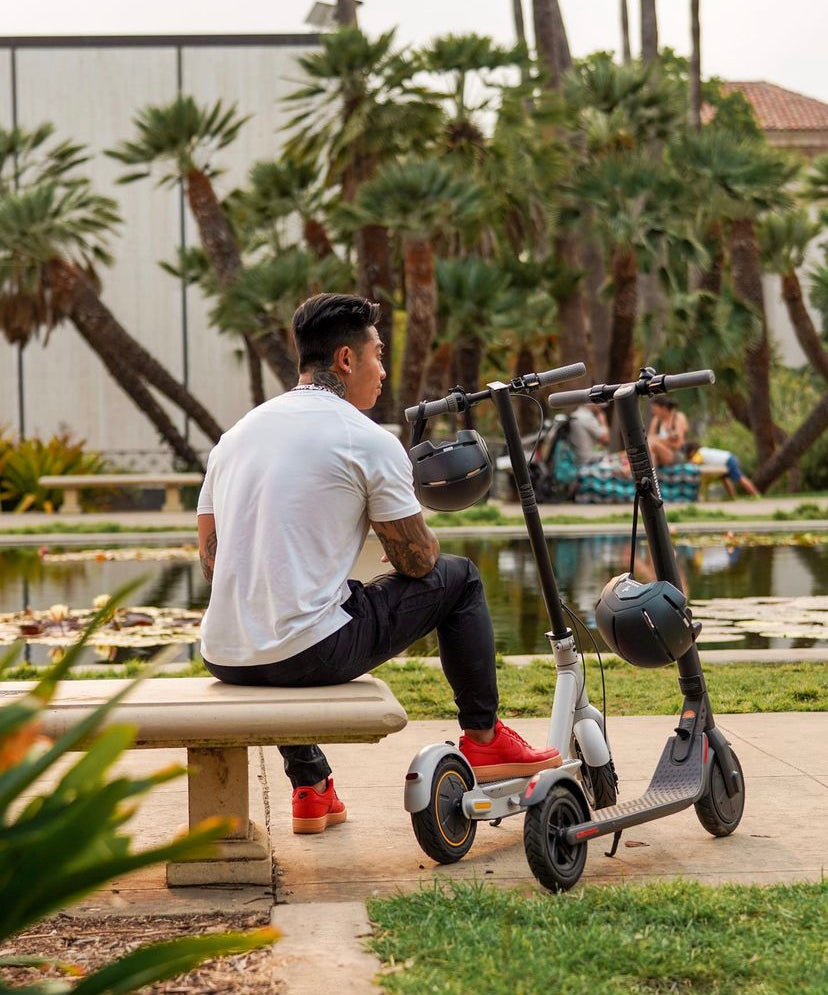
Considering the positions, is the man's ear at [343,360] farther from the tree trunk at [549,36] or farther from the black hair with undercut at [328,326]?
the tree trunk at [549,36]

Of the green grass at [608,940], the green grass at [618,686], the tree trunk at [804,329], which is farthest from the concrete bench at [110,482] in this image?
the green grass at [608,940]

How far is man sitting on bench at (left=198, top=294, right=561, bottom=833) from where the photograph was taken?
3752 millimetres

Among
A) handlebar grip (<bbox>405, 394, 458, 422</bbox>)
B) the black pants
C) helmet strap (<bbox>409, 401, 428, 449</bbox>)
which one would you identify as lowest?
the black pants

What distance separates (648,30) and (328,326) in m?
28.1

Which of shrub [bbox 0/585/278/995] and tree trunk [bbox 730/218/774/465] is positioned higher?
tree trunk [bbox 730/218/774/465]

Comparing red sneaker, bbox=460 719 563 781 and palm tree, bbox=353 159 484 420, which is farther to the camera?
palm tree, bbox=353 159 484 420

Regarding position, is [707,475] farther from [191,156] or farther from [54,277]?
[54,277]

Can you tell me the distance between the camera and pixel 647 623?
378cm

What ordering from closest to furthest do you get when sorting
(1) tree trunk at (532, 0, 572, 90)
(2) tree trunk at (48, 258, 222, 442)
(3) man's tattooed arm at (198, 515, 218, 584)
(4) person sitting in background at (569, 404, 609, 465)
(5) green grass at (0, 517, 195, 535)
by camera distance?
(3) man's tattooed arm at (198, 515, 218, 584), (5) green grass at (0, 517, 195, 535), (4) person sitting in background at (569, 404, 609, 465), (2) tree trunk at (48, 258, 222, 442), (1) tree trunk at (532, 0, 572, 90)

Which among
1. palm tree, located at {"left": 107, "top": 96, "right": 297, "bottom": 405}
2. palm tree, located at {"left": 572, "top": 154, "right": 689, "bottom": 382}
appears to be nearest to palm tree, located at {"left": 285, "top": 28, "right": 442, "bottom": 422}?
palm tree, located at {"left": 107, "top": 96, "right": 297, "bottom": 405}

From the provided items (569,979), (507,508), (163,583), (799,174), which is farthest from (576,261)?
(569,979)

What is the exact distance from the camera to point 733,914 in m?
3.19

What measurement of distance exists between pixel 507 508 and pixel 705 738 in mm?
16519

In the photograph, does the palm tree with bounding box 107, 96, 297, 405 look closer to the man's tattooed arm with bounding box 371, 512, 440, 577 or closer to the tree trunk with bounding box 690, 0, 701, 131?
the tree trunk with bounding box 690, 0, 701, 131
